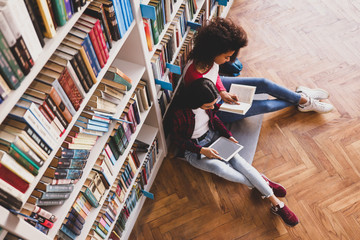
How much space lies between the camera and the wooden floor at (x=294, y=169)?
6.88ft

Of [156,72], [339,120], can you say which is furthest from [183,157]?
[339,120]

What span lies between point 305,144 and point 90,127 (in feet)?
5.71

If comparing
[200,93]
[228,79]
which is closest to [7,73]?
[200,93]

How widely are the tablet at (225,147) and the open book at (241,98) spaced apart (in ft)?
0.73

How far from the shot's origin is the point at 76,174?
1.29 m

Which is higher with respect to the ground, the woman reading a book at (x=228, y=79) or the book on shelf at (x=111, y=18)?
the book on shelf at (x=111, y=18)

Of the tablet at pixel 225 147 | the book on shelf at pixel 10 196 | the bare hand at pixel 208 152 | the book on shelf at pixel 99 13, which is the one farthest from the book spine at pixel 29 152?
the tablet at pixel 225 147

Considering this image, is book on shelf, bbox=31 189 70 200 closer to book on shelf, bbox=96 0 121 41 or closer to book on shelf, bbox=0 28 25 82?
book on shelf, bbox=0 28 25 82

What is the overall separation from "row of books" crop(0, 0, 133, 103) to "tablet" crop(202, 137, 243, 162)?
114 centimetres

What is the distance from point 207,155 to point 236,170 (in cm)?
25

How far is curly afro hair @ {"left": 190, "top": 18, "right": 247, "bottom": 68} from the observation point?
1.87m

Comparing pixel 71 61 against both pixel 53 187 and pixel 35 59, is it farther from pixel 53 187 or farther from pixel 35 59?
pixel 53 187

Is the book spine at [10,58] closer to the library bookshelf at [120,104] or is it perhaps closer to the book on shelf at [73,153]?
the library bookshelf at [120,104]

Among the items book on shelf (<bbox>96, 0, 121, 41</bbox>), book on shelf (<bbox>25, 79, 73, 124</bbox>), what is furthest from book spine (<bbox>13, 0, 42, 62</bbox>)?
book on shelf (<bbox>96, 0, 121, 41</bbox>)
